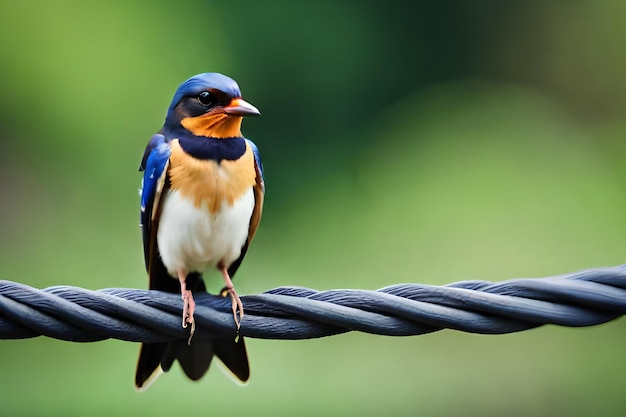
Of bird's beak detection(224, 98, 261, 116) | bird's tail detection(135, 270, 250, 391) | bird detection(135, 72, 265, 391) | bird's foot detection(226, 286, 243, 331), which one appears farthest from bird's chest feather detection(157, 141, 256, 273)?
bird's foot detection(226, 286, 243, 331)

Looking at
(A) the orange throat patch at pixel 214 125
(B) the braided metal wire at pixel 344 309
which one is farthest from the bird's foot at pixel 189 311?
(A) the orange throat patch at pixel 214 125

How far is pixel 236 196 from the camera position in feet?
8.58

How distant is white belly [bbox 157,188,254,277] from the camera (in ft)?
8.54

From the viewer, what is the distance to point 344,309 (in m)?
1.77

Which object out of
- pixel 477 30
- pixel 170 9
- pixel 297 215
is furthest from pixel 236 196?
pixel 477 30

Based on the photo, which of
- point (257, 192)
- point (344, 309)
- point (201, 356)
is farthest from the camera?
point (257, 192)

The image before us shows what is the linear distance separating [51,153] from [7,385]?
1.27 m

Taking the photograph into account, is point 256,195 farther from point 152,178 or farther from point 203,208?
point 152,178

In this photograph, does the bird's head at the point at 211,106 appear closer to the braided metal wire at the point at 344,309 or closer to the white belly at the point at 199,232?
the white belly at the point at 199,232

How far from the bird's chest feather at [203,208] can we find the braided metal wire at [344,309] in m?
0.68

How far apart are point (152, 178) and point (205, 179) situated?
0.15 metres

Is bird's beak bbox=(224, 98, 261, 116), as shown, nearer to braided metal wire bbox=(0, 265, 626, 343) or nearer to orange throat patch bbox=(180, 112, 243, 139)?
orange throat patch bbox=(180, 112, 243, 139)

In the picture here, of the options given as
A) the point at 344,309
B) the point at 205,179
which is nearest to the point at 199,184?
the point at 205,179

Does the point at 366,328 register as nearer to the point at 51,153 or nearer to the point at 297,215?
the point at 297,215
